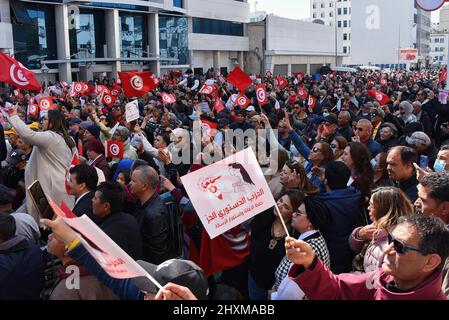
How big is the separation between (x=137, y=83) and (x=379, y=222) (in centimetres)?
898

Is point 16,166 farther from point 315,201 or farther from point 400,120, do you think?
point 400,120

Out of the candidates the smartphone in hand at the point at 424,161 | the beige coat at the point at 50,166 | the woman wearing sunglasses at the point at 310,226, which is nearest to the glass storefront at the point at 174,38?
the beige coat at the point at 50,166

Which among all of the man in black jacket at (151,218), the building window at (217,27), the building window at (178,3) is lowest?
the man in black jacket at (151,218)

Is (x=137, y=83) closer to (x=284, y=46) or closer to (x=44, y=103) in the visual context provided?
(x=44, y=103)

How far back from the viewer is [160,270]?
2484mm

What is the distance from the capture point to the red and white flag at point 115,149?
241 inches

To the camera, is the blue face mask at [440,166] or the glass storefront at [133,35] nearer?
the blue face mask at [440,166]

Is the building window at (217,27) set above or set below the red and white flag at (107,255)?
above

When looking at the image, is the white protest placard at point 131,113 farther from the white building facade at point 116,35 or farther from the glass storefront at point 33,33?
the glass storefront at point 33,33

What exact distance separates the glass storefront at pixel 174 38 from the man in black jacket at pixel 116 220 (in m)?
36.6

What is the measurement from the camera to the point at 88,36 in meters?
34.3

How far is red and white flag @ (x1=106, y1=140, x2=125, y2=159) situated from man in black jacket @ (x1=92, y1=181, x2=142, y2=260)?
2343 mm

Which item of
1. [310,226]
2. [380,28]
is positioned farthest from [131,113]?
[380,28]

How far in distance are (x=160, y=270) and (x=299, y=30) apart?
2349 inches
